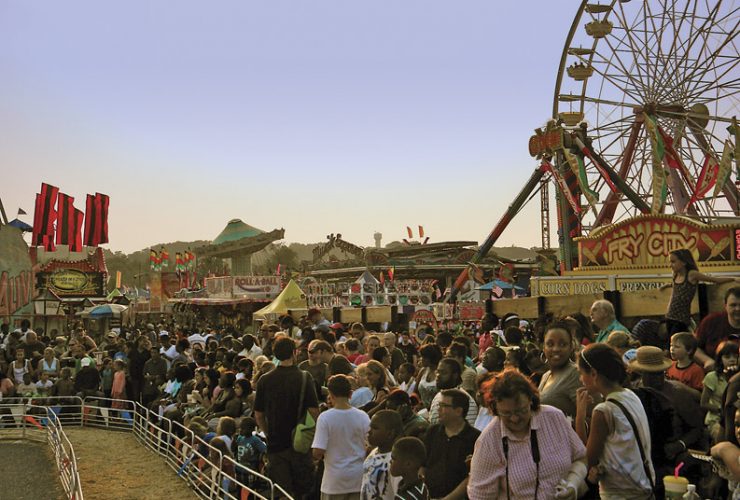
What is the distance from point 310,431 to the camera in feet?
24.2

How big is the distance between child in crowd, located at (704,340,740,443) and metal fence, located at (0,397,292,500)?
3497 mm

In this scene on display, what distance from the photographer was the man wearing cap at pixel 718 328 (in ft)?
21.1

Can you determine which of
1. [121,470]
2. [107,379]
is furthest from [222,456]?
→ [107,379]

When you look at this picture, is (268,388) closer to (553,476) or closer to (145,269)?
(553,476)

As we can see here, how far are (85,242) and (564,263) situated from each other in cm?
2828

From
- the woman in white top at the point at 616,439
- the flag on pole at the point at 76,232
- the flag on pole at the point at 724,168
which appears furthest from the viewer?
the flag on pole at the point at 76,232

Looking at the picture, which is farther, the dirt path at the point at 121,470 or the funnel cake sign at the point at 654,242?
the funnel cake sign at the point at 654,242

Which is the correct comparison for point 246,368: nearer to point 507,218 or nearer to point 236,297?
point 507,218

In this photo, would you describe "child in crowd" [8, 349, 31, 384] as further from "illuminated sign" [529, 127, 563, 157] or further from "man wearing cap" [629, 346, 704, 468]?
"illuminated sign" [529, 127, 563, 157]

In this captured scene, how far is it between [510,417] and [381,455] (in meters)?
1.88

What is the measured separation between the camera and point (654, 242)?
2088 centimetres

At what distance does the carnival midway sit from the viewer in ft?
13.7

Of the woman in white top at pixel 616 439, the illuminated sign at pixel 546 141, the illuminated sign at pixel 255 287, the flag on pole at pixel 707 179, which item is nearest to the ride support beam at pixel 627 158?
the illuminated sign at pixel 546 141

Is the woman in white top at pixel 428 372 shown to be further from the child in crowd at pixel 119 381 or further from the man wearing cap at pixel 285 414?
the child in crowd at pixel 119 381
